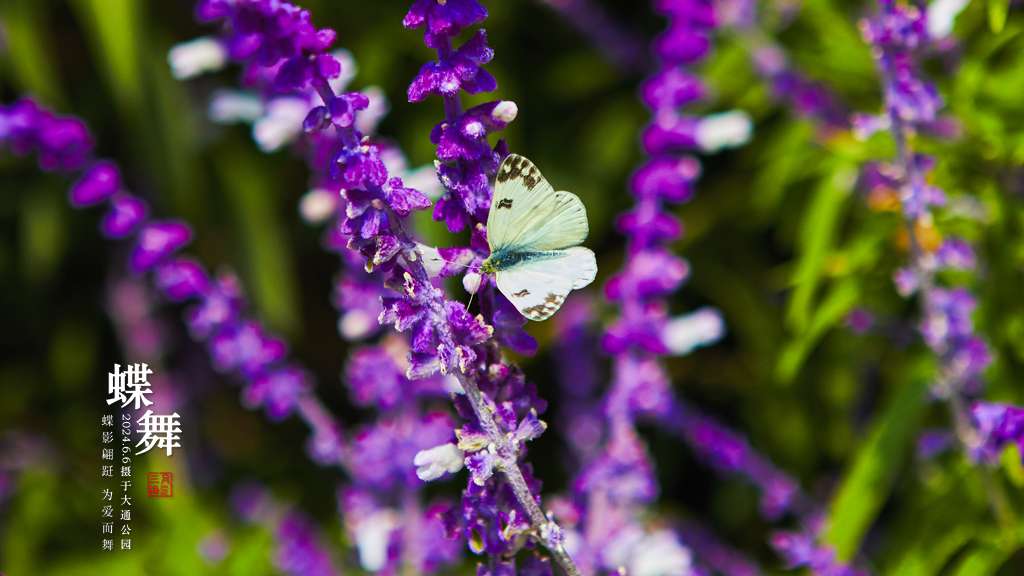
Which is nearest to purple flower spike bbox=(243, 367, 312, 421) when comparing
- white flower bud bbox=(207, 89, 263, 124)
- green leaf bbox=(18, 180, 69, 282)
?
white flower bud bbox=(207, 89, 263, 124)

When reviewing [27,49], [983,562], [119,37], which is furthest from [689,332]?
[27,49]

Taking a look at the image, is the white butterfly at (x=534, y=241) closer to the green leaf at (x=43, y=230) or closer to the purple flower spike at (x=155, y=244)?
the purple flower spike at (x=155, y=244)

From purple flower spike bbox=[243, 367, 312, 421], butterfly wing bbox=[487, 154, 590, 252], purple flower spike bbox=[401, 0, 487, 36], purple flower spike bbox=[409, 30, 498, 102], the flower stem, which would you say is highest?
purple flower spike bbox=[401, 0, 487, 36]

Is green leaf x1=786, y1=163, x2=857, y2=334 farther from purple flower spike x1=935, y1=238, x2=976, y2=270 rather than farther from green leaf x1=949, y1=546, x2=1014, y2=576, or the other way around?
green leaf x1=949, y1=546, x2=1014, y2=576

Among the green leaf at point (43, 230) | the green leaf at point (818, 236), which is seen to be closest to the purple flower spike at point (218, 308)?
the green leaf at point (818, 236)

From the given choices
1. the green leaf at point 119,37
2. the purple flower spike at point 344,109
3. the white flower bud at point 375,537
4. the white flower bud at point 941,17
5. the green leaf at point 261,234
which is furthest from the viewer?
the green leaf at point 261,234

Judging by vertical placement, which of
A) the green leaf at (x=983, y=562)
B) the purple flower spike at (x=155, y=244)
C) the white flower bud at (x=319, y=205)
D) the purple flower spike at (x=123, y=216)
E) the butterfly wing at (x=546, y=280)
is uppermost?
the purple flower spike at (x=123, y=216)

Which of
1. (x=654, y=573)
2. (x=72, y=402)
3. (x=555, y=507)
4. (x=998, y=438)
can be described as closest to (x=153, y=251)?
(x=555, y=507)
